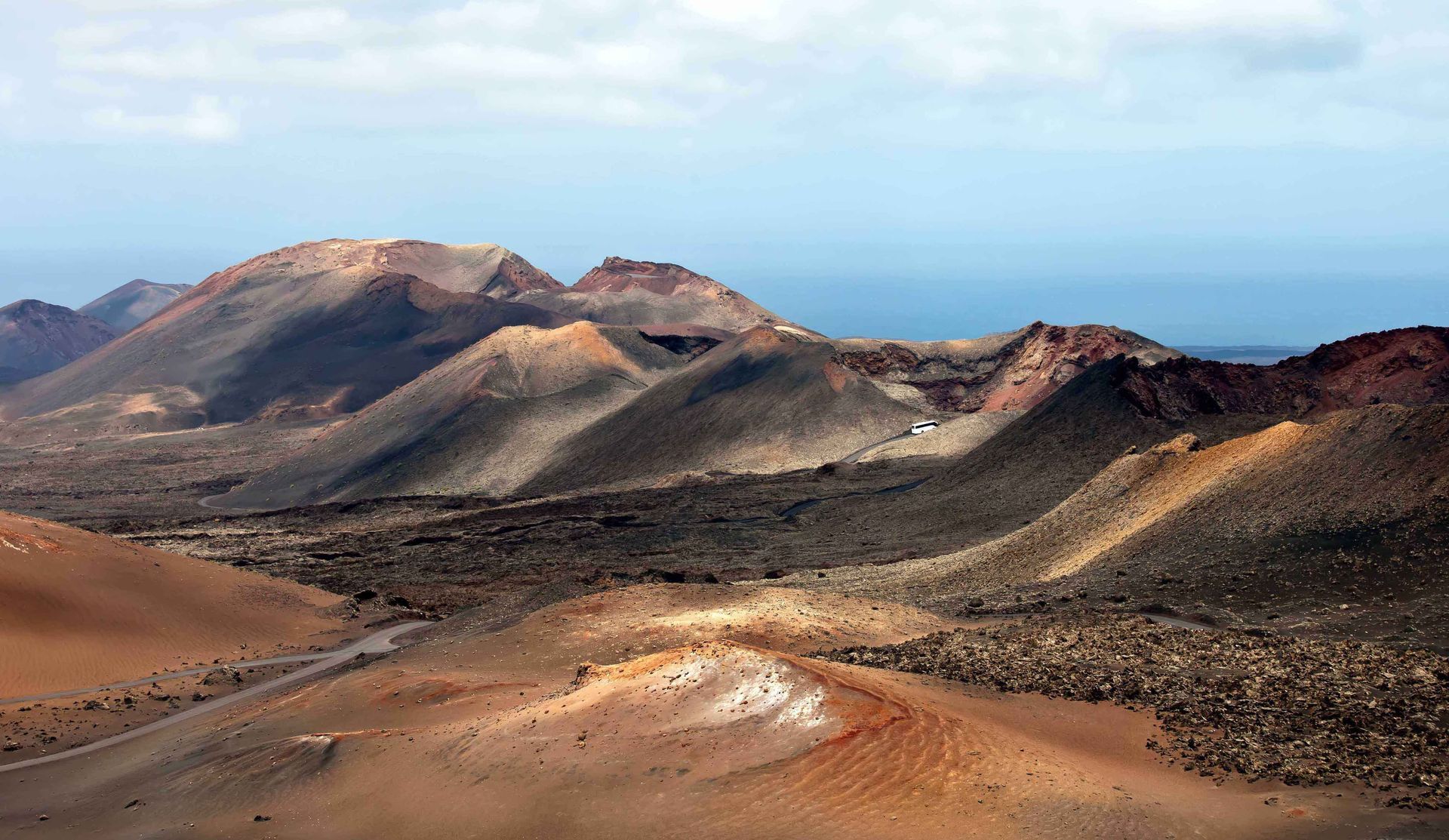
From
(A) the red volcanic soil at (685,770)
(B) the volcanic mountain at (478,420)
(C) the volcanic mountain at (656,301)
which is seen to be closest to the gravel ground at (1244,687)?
(A) the red volcanic soil at (685,770)

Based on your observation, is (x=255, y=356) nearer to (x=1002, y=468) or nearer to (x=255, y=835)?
(x=1002, y=468)

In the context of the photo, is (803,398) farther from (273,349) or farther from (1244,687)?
(273,349)

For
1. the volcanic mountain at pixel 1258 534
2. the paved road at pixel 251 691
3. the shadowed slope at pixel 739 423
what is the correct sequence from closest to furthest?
the paved road at pixel 251 691 < the volcanic mountain at pixel 1258 534 < the shadowed slope at pixel 739 423

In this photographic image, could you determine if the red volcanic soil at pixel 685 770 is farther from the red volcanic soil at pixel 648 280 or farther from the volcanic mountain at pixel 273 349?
the red volcanic soil at pixel 648 280

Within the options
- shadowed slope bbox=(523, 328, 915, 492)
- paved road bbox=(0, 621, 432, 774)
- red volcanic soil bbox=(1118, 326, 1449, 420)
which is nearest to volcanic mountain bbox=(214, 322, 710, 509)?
shadowed slope bbox=(523, 328, 915, 492)

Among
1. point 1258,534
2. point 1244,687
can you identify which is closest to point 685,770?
point 1244,687

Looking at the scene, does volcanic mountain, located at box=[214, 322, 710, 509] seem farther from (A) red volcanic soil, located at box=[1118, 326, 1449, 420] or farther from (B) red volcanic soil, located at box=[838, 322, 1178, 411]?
(A) red volcanic soil, located at box=[1118, 326, 1449, 420]
